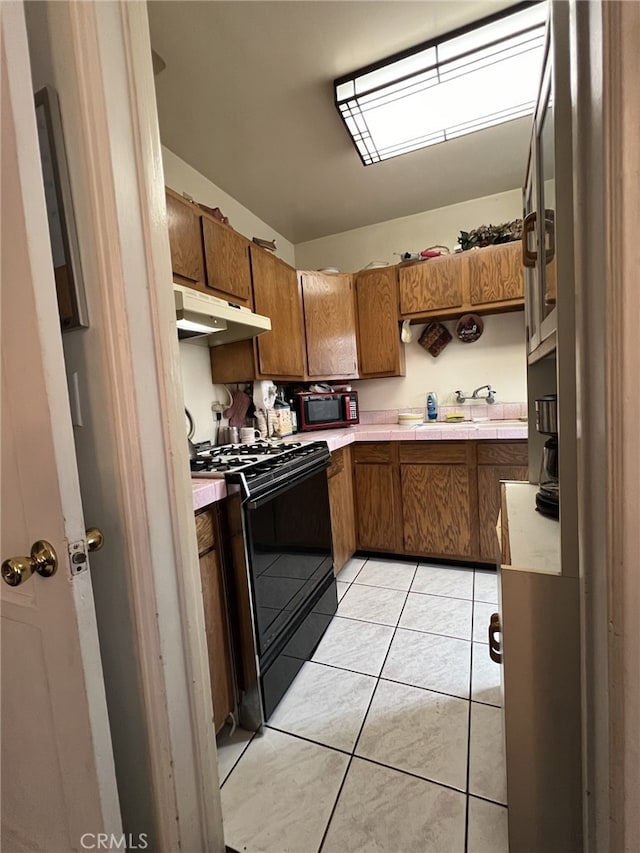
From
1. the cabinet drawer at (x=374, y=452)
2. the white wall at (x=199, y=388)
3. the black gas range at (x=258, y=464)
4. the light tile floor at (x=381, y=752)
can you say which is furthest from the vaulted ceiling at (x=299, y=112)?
the light tile floor at (x=381, y=752)

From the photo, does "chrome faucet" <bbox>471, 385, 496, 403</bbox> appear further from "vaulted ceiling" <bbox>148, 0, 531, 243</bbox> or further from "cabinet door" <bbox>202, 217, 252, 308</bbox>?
"cabinet door" <bbox>202, 217, 252, 308</bbox>

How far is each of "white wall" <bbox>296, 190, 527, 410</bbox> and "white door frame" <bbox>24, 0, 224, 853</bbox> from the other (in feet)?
8.18

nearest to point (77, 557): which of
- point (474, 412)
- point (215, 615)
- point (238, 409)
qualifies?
point (215, 615)

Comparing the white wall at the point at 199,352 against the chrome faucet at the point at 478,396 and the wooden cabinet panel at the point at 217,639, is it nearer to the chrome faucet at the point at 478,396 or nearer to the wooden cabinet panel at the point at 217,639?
the wooden cabinet panel at the point at 217,639

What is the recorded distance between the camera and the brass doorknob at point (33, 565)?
0.61 m

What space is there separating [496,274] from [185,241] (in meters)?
1.98

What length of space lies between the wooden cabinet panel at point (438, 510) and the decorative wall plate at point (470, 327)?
1.09 meters

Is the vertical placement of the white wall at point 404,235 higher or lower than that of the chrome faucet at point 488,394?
higher

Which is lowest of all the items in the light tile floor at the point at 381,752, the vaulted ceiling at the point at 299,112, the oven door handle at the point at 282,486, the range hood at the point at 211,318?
the light tile floor at the point at 381,752

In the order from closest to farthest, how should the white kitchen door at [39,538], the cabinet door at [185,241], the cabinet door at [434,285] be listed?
the white kitchen door at [39,538]
the cabinet door at [185,241]
the cabinet door at [434,285]

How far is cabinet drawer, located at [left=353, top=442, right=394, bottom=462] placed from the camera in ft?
8.05

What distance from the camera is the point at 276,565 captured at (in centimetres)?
145

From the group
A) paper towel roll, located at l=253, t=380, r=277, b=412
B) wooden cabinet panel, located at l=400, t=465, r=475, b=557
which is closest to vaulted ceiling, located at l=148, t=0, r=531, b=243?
paper towel roll, located at l=253, t=380, r=277, b=412

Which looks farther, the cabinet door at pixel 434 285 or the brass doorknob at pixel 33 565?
the cabinet door at pixel 434 285
